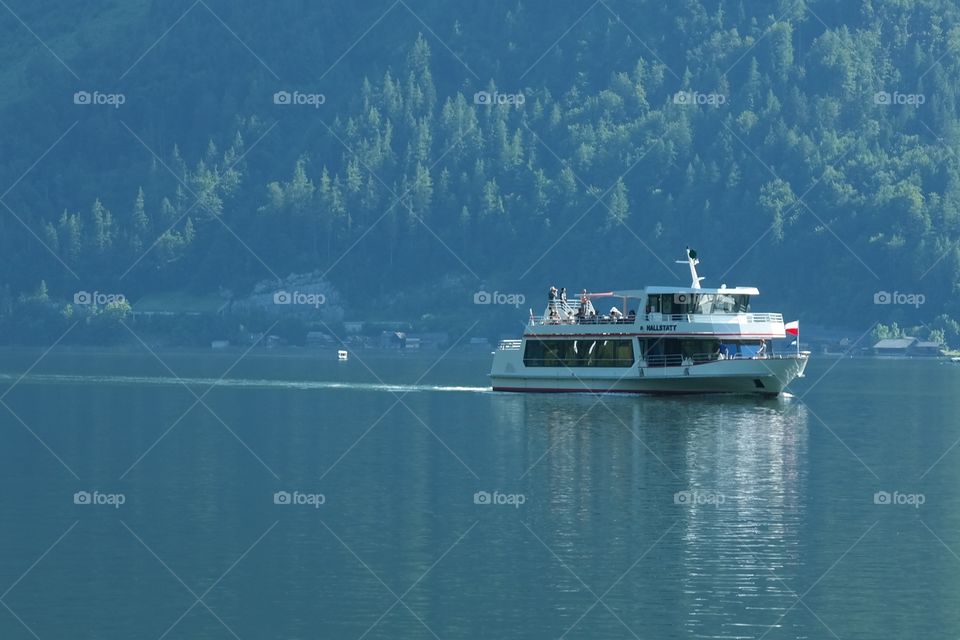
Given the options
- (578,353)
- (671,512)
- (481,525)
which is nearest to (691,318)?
(578,353)

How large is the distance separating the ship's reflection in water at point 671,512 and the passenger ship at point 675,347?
1129cm

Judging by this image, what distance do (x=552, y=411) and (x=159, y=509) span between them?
4277cm

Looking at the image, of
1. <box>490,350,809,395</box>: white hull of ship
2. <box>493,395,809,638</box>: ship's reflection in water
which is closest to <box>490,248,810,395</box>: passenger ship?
<box>490,350,809,395</box>: white hull of ship

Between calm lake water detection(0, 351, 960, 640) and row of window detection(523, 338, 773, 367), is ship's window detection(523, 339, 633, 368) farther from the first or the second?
calm lake water detection(0, 351, 960, 640)

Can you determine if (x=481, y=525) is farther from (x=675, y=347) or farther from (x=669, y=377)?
(x=675, y=347)

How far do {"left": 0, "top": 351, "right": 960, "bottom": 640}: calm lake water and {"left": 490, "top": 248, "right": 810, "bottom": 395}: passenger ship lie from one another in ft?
28.7

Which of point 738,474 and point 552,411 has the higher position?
point 552,411

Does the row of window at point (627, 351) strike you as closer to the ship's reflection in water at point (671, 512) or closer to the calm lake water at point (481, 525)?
the calm lake water at point (481, 525)

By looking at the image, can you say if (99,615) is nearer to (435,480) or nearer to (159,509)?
(159,509)

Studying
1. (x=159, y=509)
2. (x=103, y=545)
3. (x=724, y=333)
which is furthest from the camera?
(x=724, y=333)

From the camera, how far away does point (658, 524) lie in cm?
5362

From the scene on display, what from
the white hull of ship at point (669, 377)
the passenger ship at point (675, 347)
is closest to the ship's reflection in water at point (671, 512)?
the white hull of ship at point (669, 377)

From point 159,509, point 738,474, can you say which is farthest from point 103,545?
point 738,474

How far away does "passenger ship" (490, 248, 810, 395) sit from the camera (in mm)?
105750
